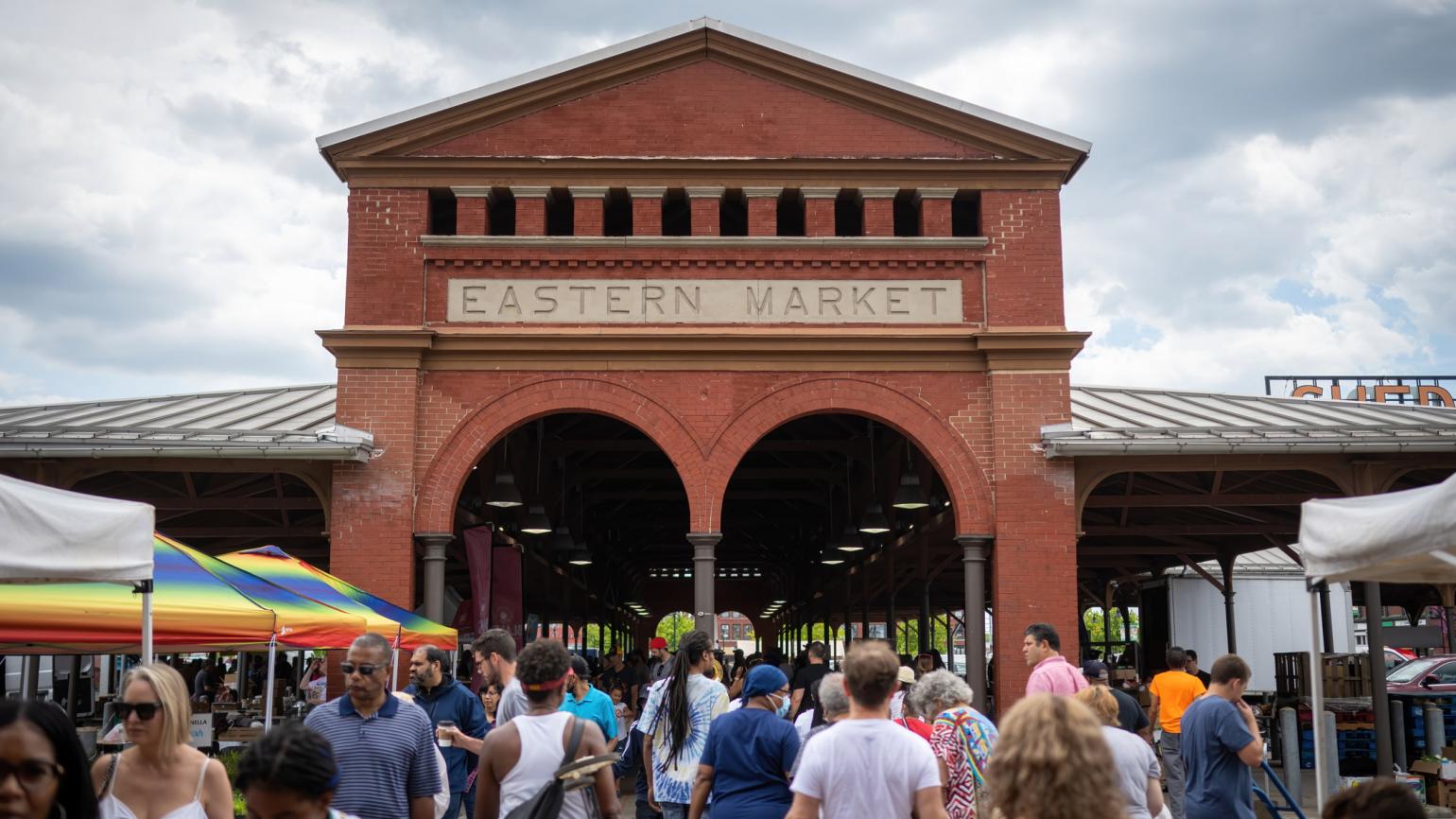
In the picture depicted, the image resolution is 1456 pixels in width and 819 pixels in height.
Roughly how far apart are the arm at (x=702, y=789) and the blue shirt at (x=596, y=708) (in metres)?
1.76

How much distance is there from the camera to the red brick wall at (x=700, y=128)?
16.9 meters

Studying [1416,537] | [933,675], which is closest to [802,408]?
[933,675]

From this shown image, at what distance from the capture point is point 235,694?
23391mm

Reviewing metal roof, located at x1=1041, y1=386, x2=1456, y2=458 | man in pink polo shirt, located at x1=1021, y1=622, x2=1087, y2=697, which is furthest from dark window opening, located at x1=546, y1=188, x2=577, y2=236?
man in pink polo shirt, located at x1=1021, y1=622, x2=1087, y2=697

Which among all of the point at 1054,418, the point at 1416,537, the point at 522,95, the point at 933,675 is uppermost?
the point at 522,95

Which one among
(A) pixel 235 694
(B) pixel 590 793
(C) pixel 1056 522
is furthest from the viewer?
(A) pixel 235 694

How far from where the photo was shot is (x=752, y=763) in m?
6.43

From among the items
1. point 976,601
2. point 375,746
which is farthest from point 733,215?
point 375,746

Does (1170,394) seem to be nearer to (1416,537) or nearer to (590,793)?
(1416,537)

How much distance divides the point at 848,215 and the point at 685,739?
11097 mm

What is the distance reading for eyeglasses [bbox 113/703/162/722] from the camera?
4.71 meters

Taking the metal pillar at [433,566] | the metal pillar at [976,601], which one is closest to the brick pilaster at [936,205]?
the metal pillar at [976,601]

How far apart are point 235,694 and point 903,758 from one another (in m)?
21.0

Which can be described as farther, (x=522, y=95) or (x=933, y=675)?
(x=522, y=95)
